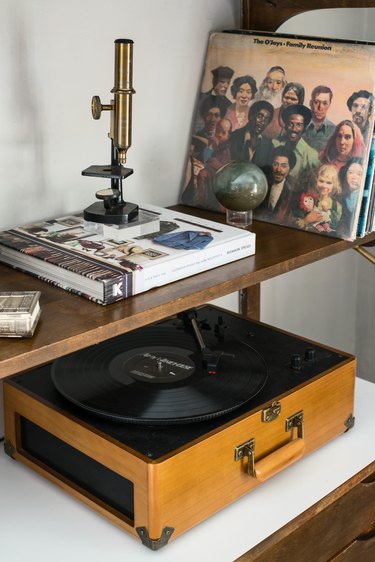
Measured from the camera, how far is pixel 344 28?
184cm

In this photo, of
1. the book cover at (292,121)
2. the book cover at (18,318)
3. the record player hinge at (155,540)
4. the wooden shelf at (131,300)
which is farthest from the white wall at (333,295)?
the book cover at (18,318)

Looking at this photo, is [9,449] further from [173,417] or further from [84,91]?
[84,91]

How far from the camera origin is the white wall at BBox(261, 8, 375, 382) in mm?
1822

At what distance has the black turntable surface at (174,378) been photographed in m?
1.19

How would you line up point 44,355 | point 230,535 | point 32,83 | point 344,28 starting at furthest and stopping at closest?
point 344,28, point 32,83, point 230,535, point 44,355

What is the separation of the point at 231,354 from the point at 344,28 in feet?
2.77

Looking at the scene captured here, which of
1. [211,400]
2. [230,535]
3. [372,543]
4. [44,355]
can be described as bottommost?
[372,543]

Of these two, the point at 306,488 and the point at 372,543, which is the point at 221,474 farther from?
the point at 372,543

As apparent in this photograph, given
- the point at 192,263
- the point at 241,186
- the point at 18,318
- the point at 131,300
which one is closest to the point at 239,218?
the point at 241,186

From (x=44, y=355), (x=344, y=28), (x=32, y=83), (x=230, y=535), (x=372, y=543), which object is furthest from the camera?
(x=344, y=28)

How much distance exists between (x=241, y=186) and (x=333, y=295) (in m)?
0.82

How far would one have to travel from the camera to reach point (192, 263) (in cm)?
119

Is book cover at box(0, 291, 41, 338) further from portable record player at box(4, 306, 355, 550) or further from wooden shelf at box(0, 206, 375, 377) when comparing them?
portable record player at box(4, 306, 355, 550)

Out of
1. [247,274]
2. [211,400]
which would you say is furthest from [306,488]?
[247,274]
